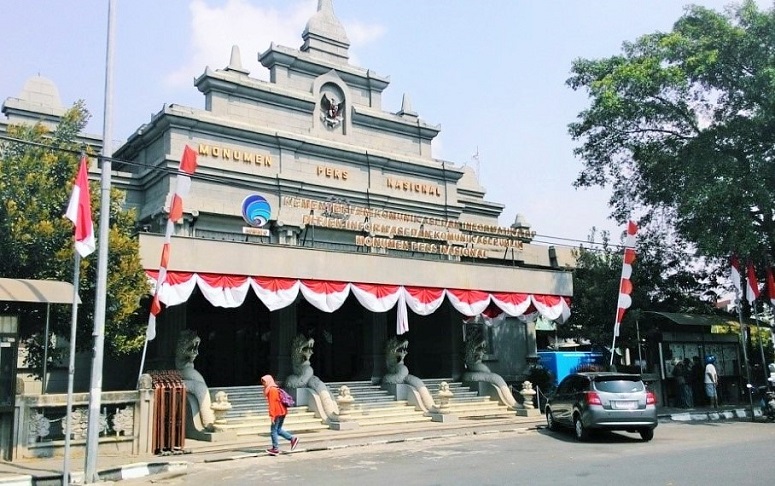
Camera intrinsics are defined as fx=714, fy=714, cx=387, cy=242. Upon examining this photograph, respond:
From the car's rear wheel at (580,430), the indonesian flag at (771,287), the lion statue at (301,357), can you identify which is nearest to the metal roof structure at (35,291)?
the lion statue at (301,357)

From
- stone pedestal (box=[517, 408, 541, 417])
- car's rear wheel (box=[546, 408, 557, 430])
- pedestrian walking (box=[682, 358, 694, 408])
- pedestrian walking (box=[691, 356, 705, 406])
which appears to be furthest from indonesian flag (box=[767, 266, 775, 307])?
car's rear wheel (box=[546, 408, 557, 430])

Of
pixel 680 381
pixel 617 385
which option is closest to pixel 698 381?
pixel 680 381

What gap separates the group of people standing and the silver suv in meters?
9.44

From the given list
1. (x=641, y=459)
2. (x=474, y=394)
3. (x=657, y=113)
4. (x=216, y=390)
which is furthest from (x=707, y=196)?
(x=216, y=390)

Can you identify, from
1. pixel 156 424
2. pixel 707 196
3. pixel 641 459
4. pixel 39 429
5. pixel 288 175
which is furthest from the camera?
pixel 288 175

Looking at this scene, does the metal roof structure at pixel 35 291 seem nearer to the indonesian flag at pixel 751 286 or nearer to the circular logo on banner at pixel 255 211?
the circular logo on banner at pixel 255 211

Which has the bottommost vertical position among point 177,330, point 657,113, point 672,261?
point 177,330

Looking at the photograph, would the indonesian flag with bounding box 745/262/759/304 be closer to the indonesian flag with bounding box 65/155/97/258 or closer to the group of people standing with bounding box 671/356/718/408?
the group of people standing with bounding box 671/356/718/408

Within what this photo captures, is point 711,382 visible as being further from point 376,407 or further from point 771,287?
point 376,407

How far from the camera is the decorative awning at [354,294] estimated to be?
18.2 meters

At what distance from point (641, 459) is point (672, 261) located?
1875 centimetres

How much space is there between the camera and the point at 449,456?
14234 mm

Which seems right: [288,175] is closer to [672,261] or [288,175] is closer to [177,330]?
[177,330]

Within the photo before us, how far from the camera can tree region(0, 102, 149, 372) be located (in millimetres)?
14727
